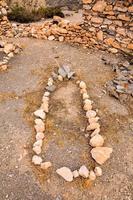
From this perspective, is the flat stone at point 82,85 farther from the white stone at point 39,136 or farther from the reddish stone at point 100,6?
the reddish stone at point 100,6

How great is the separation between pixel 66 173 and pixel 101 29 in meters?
5.89

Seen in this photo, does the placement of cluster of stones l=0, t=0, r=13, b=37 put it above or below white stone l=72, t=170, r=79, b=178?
above

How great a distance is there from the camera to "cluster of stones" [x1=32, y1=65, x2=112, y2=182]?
616 centimetres

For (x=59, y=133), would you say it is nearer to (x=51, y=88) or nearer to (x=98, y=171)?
(x=98, y=171)

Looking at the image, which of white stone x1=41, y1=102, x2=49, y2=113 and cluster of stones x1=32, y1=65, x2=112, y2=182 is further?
white stone x1=41, y1=102, x2=49, y2=113

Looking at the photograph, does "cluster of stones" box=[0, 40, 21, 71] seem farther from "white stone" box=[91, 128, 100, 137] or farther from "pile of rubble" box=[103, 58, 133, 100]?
"white stone" box=[91, 128, 100, 137]

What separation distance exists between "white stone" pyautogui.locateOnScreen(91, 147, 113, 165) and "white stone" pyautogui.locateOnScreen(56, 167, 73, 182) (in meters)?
0.65

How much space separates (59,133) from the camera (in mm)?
7160

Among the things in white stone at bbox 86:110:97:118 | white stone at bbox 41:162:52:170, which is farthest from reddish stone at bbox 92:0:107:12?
white stone at bbox 41:162:52:170

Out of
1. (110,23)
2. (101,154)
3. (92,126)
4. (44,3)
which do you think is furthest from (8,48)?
(44,3)

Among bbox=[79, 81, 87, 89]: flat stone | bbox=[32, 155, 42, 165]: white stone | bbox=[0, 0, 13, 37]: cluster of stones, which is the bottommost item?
bbox=[32, 155, 42, 165]: white stone

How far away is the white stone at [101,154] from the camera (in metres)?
6.48

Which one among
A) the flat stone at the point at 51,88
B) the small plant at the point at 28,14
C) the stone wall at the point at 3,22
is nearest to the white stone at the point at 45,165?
the flat stone at the point at 51,88

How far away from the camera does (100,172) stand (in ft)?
20.4
